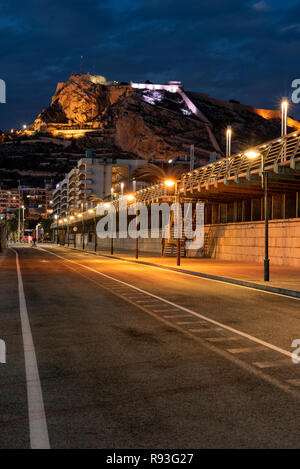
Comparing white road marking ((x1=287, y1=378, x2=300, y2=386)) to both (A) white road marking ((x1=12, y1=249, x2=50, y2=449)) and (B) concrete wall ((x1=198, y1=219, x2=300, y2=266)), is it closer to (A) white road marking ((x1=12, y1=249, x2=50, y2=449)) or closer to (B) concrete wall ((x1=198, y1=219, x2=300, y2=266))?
(A) white road marking ((x1=12, y1=249, x2=50, y2=449))

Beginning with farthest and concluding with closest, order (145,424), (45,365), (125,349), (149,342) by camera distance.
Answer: (149,342) → (125,349) → (45,365) → (145,424)

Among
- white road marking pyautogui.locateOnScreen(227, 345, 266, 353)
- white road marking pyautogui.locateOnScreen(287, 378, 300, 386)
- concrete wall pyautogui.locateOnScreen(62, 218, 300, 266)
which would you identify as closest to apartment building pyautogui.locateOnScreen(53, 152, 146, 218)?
concrete wall pyautogui.locateOnScreen(62, 218, 300, 266)

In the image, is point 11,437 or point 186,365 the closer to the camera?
point 11,437

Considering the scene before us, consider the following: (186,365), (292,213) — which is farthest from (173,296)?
(292,213)

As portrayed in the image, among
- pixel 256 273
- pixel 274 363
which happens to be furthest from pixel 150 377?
pixel 256 273

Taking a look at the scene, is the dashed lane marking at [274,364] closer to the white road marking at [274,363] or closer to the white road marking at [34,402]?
the white road marking at [274,363]

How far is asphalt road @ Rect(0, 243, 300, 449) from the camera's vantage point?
4152mm

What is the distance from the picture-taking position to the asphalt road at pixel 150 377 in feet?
13.6

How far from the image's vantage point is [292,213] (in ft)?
100

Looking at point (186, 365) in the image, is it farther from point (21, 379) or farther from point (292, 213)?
point (292, 213)

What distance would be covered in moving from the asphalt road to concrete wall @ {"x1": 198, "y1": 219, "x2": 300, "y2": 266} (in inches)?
693

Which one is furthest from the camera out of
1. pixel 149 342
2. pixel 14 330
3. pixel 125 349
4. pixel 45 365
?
pixel 14 330

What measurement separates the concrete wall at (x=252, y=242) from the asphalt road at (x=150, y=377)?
1761cm
